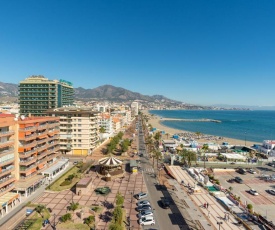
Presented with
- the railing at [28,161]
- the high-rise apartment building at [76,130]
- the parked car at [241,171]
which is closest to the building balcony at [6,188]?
the railing at [28,161]

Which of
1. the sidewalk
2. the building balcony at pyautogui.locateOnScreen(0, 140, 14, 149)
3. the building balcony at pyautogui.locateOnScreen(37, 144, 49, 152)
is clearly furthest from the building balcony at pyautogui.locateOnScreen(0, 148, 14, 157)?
the building balcony at pyautogui.locateOnScreen(37, 144, 49, 152)

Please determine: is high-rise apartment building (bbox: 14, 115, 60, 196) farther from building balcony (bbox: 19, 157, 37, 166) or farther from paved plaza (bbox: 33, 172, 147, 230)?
paved plaza (bbox: 33, 172, 147, 230)

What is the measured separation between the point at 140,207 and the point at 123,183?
51.3 feet

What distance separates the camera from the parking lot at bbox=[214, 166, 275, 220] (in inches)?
1957

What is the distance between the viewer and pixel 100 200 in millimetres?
46781

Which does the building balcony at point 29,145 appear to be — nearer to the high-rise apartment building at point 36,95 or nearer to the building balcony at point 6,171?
the building balcony at point 6,171

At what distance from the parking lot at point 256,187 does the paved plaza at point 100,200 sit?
23716 mm

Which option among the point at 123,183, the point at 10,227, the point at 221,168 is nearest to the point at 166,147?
the point at 221,168

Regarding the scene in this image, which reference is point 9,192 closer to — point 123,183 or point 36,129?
point 36,129

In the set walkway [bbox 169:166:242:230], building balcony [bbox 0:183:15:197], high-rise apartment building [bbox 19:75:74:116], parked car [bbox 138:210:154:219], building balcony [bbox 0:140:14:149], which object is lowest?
walkway [bbox 169:166:242:230]

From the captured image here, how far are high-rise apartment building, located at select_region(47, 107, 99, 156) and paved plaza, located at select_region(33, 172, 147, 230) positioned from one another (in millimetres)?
31983

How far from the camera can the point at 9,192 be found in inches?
1785

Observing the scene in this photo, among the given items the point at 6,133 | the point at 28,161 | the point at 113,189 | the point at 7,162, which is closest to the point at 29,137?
the point at 28,161

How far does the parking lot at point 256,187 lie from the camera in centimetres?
4971
